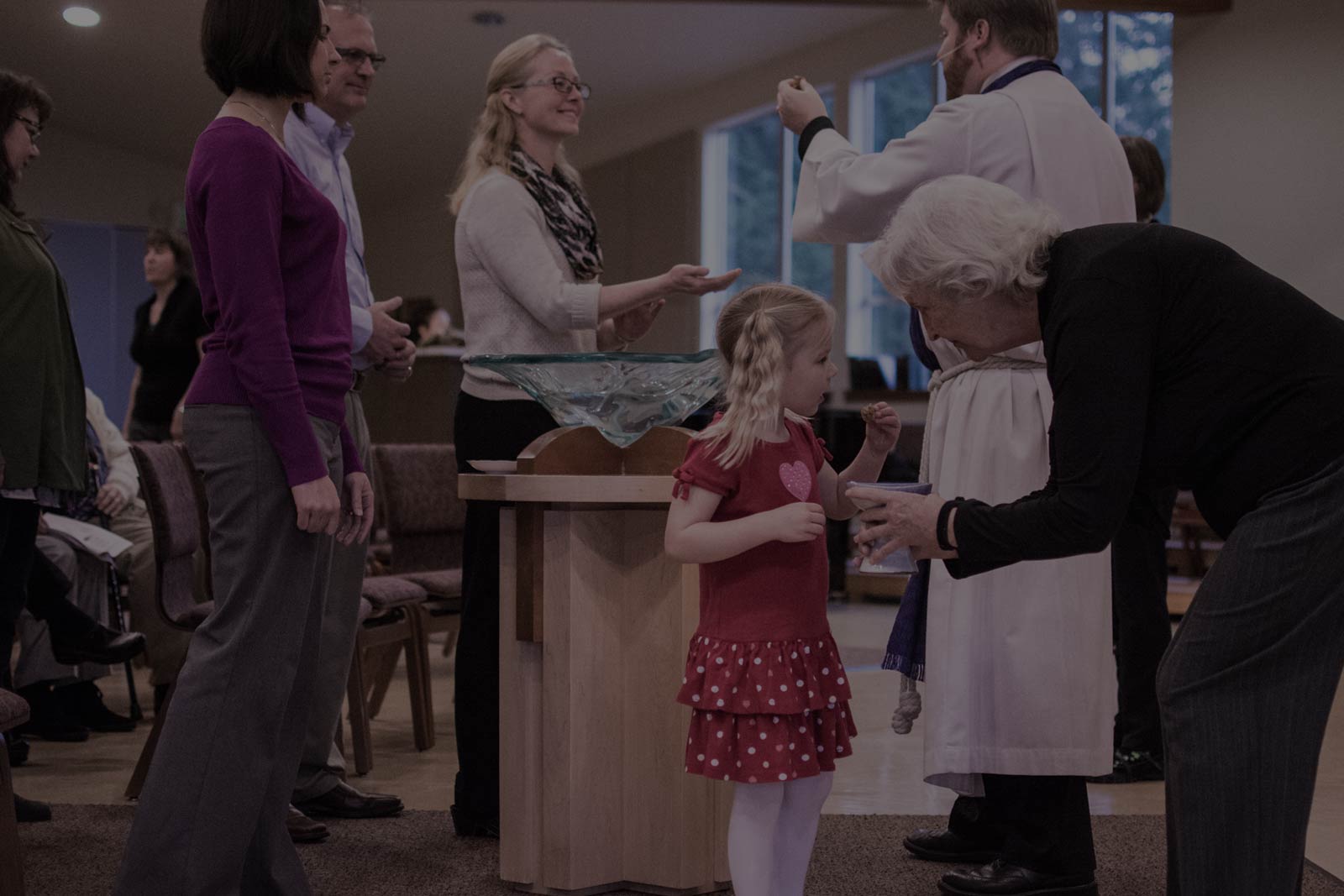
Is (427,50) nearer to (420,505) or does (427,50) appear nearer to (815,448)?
(420,505)

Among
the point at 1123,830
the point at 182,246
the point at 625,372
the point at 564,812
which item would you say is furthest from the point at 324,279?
the point at 182,246

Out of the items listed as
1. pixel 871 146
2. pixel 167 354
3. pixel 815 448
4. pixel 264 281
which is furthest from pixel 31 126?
pixel 871 146

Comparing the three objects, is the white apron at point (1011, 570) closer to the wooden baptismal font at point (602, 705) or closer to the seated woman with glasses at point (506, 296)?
the wooden baptismal font at point (602, 705)

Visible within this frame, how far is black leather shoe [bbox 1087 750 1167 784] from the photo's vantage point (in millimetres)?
3377

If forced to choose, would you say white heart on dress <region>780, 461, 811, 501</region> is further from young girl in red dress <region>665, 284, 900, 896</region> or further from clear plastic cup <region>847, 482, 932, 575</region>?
clear plastic cup <region>847, 482, 932, 575</region>

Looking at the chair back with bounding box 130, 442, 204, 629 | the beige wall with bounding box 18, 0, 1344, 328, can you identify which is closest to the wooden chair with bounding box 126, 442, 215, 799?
the chair back with bounding box 130, 442, 204, 629

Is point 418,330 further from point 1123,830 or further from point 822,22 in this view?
point 1123,830

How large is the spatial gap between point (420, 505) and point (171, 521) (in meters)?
1.28

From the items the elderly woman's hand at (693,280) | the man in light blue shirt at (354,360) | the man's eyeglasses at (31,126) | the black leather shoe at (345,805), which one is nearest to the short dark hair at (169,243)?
the man's eyeglasses at (31,126)

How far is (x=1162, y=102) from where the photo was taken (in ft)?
30.1

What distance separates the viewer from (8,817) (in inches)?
79.3

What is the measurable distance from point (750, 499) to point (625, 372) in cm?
45

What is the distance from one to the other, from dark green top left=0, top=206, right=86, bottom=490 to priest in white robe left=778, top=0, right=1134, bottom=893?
1.69 meters

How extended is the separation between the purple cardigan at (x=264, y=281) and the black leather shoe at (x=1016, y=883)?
1.28m
